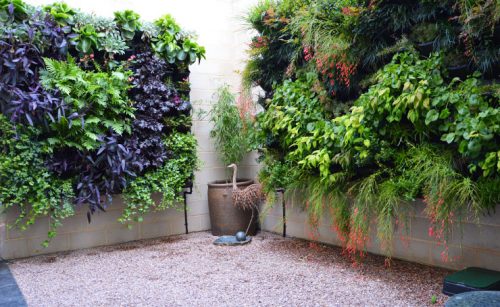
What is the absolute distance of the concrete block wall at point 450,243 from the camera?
264cm

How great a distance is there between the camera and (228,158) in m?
4.34

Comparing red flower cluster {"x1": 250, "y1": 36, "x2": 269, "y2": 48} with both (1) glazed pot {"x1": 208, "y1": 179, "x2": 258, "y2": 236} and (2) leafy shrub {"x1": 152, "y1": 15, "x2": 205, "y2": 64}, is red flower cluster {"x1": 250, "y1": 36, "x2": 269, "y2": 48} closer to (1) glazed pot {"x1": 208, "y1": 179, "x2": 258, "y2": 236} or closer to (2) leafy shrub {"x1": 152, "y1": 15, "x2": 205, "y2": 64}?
(2) leafy shrub {"x1": 152, "y1": 15, "x2": 205, "y2": 64}

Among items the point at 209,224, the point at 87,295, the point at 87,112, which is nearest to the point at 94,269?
the point at 87,295

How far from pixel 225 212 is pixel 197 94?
128 centimetres

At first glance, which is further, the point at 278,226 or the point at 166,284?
the point at 278,226

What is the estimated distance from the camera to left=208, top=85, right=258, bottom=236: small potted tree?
13.4ft

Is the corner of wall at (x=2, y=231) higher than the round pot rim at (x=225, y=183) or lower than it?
lower

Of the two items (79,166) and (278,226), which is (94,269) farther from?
(278,226)

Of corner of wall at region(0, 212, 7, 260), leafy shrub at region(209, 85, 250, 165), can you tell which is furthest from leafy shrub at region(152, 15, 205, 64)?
corner of wall at region(0, 212, 7, 260)

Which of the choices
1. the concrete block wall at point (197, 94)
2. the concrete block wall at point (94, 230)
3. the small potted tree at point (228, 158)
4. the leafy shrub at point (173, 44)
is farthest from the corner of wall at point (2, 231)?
the leafy shrub at point (173, 44)

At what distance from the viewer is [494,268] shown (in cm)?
262

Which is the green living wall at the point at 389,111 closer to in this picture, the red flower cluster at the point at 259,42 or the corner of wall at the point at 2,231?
the red flower cluster at the point at 259,42

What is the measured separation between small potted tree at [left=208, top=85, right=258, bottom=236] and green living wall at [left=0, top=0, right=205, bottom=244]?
324 millimetres

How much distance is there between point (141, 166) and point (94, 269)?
926 mm
